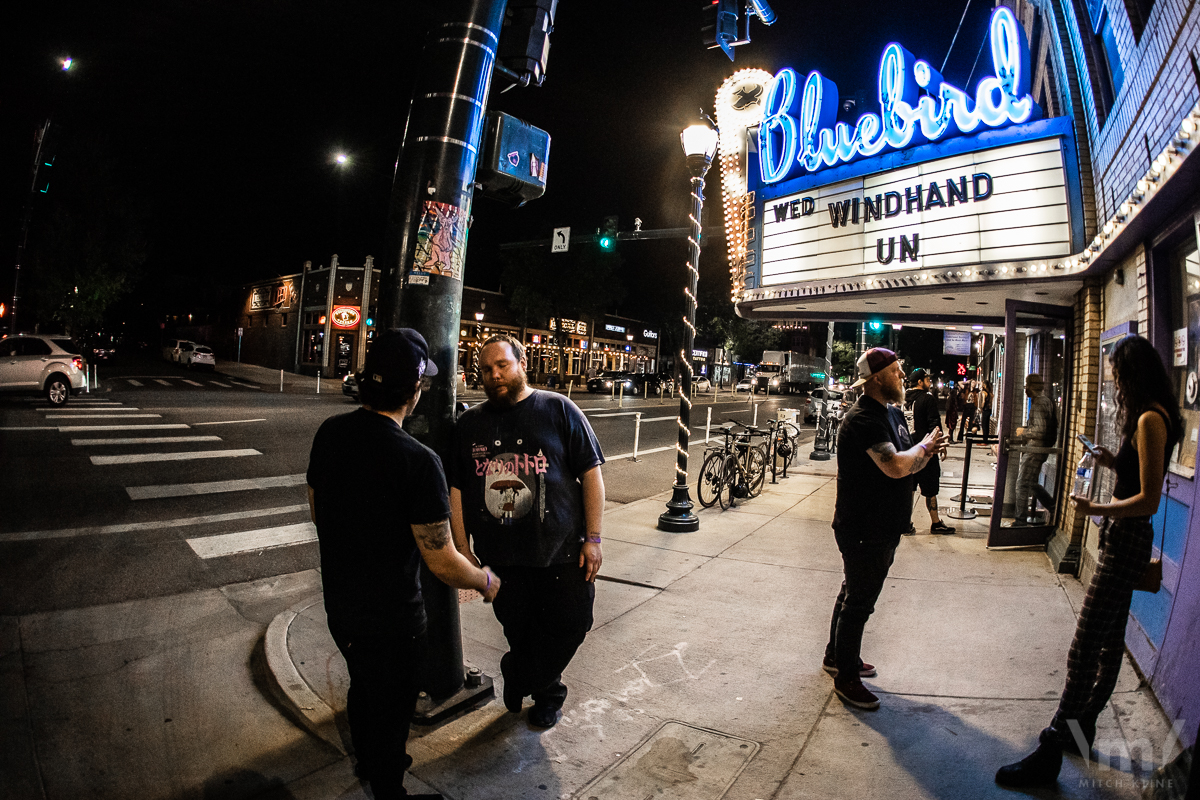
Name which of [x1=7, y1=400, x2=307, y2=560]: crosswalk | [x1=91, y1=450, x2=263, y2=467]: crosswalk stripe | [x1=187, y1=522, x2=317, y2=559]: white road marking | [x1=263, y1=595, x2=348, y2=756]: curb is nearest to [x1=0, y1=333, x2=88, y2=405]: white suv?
[x1=7, y1=400, x2=307, y2=560]: crosswalk

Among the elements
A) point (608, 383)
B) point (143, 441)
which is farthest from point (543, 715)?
point (608, 383)

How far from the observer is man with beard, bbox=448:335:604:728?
3.03 meters

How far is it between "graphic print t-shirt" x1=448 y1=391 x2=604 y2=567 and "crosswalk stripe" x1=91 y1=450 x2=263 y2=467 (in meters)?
8.74

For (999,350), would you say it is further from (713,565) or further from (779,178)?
(713,565)

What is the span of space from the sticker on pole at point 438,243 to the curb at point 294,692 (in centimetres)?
226

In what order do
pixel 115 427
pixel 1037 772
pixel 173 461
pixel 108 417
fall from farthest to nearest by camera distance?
1. pixel 108 417
2. pixel 115 427
3. pixel 173 461
4. pixel 1037 772

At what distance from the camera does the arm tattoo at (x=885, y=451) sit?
10.7 ft

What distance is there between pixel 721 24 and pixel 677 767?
8539mm

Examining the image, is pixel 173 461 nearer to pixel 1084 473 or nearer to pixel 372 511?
pixel 372 511

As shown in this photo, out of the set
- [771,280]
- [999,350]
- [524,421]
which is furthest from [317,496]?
[999,350]

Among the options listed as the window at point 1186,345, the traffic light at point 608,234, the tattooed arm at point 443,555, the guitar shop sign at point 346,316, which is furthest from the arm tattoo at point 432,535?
the guitar shop sign at point 346,316

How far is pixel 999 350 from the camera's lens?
1720cm

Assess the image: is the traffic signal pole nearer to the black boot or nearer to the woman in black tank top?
the black boot

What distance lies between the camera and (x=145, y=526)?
6.63 meters
